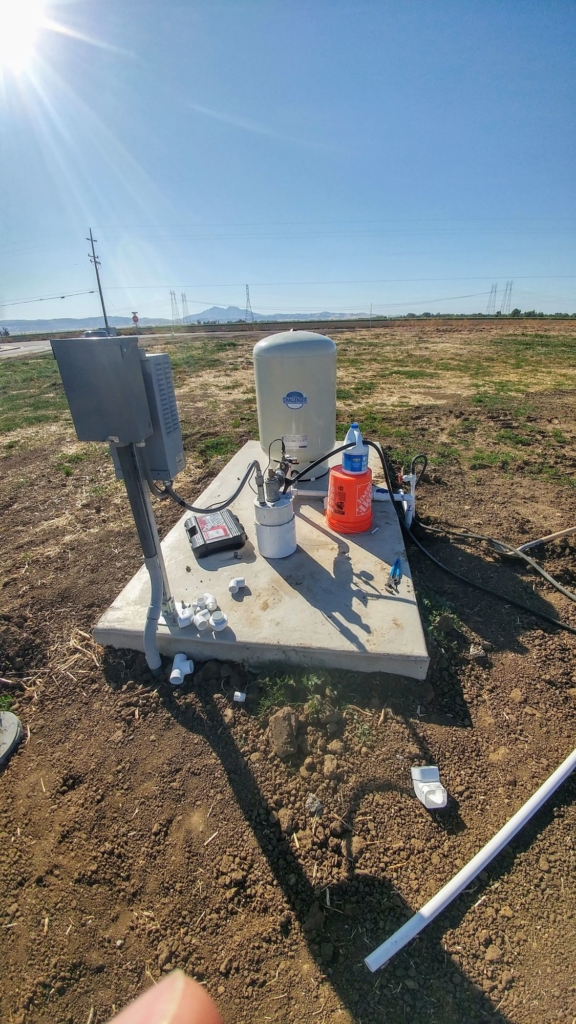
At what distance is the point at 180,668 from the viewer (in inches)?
102

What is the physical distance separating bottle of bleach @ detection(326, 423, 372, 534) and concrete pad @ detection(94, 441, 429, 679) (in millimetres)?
114

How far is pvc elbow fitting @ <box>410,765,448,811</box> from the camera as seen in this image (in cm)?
195

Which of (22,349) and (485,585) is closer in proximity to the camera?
(485,585)

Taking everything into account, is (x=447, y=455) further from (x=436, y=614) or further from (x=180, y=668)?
(x=180, y=668)

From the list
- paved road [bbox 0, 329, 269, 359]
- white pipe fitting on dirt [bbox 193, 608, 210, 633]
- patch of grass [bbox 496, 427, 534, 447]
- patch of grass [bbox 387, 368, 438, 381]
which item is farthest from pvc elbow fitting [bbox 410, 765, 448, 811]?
paved road [bbox 0, 329, 269, 359]

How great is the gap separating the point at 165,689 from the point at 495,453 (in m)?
5.45

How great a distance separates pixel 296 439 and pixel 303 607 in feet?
5.95

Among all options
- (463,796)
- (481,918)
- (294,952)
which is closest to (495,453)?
(463,796)

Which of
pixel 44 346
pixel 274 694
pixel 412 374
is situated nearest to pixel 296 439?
pixel 274 694

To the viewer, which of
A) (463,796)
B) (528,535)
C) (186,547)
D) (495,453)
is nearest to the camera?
(463,796)

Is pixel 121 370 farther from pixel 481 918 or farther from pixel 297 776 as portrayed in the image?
pixel 481 918

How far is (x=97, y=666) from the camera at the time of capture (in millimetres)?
2768

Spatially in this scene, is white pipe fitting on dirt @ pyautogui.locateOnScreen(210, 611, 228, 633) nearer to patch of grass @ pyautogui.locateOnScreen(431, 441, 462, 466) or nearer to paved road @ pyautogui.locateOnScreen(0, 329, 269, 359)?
patch of grass @ pyautogui.locateOnScreen(431, 441, 462, 466)

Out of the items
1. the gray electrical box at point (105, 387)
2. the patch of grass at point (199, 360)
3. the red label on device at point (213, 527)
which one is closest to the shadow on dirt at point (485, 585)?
the red label on device at point (213, 527)
